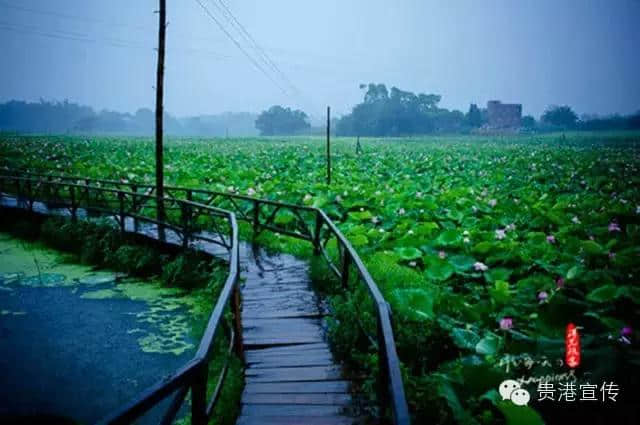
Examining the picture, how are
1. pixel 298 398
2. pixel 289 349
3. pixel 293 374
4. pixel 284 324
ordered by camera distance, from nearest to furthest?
pixel 298 398 → pixel 293 374 → pixel 289 349 → pixel 284 324

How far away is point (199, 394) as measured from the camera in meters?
2.11

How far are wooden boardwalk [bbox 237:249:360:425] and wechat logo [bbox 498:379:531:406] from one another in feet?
3.38

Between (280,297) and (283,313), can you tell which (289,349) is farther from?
(280,297)

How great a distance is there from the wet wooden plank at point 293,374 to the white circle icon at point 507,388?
1329 mm

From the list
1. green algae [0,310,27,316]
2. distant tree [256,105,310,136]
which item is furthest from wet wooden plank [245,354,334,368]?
distant tree [256,105,310,136]

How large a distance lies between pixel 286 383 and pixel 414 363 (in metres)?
1.38

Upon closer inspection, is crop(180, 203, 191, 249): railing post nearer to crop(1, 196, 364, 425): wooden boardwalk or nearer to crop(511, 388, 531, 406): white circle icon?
crop(1, 196, 364, 425): wooden boardwalk

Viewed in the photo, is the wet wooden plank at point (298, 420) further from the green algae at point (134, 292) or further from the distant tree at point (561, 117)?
the distant tree at point (561, 117)

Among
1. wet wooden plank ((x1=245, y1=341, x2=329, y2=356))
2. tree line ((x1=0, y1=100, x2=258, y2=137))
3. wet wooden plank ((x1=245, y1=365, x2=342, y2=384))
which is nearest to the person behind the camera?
wet wooden plank ((x1=245, y1=365, x2=342, y2=384))

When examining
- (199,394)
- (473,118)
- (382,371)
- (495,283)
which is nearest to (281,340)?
(382,371)

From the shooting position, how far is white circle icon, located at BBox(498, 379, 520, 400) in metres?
2.71

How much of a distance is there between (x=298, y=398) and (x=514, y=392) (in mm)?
1565

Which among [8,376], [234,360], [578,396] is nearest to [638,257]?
[578,396]

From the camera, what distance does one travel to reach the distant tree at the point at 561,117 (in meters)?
64.2
